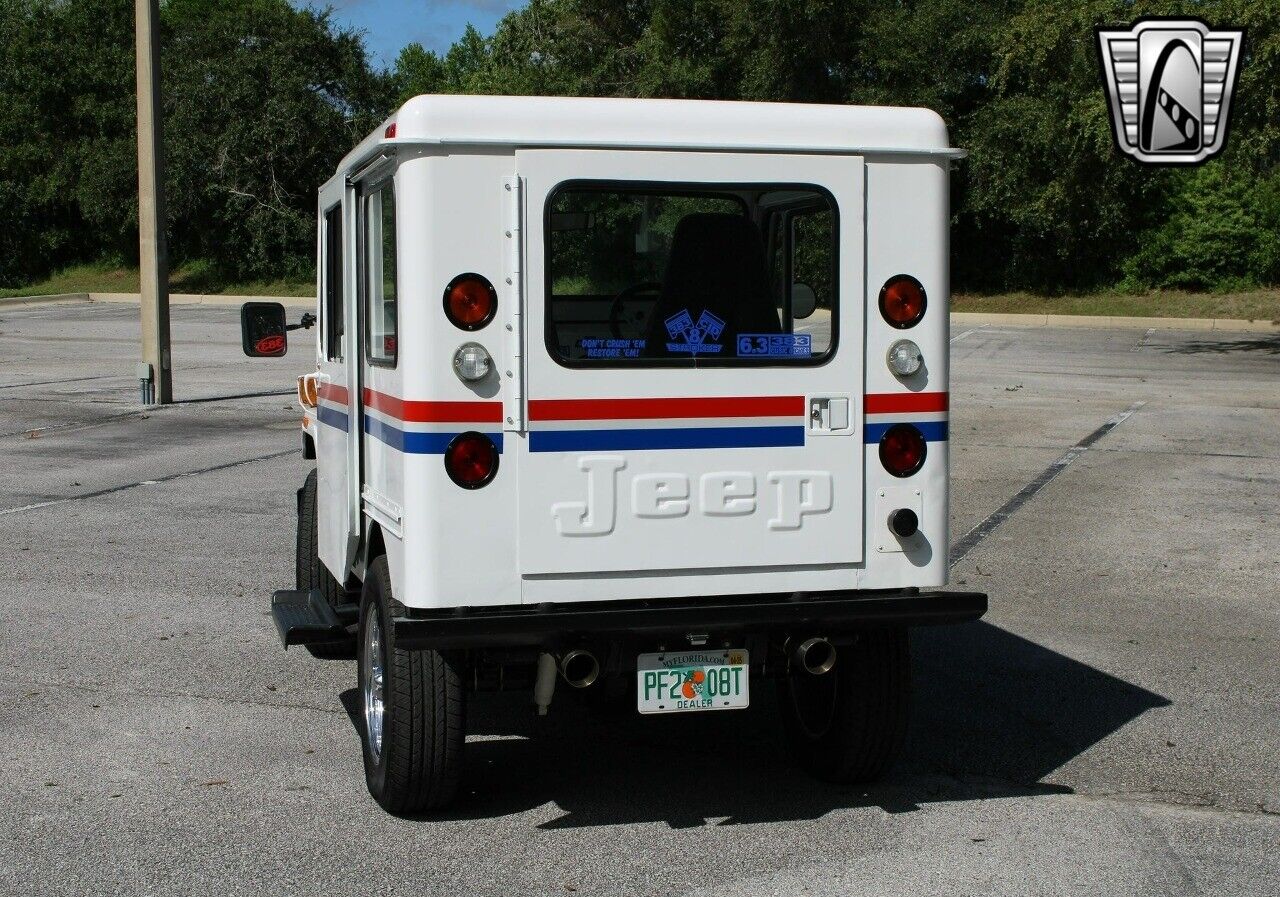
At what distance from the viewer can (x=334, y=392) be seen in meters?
6.08

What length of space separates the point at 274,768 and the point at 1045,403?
49.3ft

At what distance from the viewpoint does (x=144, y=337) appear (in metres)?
18.6

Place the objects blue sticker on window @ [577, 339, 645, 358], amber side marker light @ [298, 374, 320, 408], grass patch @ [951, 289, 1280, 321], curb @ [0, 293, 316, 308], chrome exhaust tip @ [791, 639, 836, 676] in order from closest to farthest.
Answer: blue sticker on window @ [577, 339, 645, 358]
chrome exhaust tip @ [791, 639, 836, 676]
amber side marker light @ [298, 374, 320, 408]
grass patch @ [951, 289, 1280, 321]
curb @ [0, 293, 316, 308]

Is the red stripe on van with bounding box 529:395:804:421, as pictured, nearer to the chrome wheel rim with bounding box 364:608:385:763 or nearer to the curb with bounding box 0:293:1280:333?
the chrome wheel rim with bounding box 364:608:385:763

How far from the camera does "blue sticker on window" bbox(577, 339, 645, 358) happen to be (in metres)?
4.77

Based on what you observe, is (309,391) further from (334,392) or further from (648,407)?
(648,407)

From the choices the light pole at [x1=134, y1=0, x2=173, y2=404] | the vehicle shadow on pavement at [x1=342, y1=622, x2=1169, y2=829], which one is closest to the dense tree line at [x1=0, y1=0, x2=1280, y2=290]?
the light pole at [x1=134, y1=0, x2=173, y2=404]

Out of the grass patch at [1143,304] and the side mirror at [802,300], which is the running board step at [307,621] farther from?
the grass patch at [1143,304]

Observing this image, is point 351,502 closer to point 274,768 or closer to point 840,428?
point 274,768

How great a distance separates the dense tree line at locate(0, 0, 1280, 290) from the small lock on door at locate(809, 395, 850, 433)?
27.2 meters

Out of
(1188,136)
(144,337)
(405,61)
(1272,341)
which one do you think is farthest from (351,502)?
(405,61)

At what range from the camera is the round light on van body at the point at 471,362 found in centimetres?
460

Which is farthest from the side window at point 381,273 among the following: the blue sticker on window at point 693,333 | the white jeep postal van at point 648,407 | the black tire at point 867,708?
the black tire at point 867,708

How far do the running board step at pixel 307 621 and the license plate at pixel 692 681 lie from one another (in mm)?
1393
